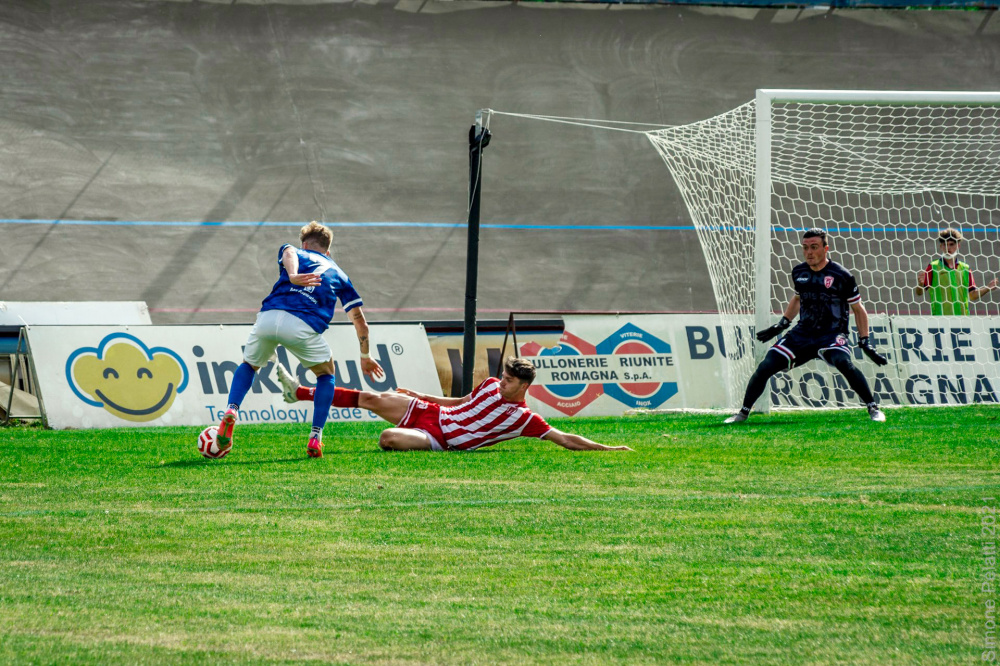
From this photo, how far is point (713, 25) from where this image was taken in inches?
1010

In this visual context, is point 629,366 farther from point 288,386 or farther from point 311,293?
point 311,293

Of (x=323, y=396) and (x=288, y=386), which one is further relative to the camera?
(x=288, y=386)

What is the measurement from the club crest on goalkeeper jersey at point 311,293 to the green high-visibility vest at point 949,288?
8967 millimetres

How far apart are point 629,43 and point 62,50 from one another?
11.9 metres

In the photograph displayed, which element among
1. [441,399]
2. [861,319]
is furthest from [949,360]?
[441,399]

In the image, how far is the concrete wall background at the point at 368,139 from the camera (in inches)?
821

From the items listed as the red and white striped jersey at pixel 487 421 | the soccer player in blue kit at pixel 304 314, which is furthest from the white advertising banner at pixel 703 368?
the soccer player in blue kit at pixel 304 314

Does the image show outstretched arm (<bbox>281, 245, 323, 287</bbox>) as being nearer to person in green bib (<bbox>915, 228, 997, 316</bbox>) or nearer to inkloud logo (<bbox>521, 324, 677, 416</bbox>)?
inkloud logo (<bbox>521, 324, 677, 416</bbox>)

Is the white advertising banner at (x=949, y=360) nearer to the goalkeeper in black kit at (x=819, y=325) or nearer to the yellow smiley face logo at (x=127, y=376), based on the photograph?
the goalkeeper in black kit at (x=819, y=325)

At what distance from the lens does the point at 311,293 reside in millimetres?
8859

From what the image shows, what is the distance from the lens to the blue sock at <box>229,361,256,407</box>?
28.2 ft

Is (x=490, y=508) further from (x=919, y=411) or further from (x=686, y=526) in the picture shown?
(x=919, y=411)

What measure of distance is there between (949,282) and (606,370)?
4841 mm

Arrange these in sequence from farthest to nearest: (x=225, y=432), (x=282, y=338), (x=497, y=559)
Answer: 1. (x=282, y=338)
2. (x=225, y=432)
3. (x=497, y=559)
